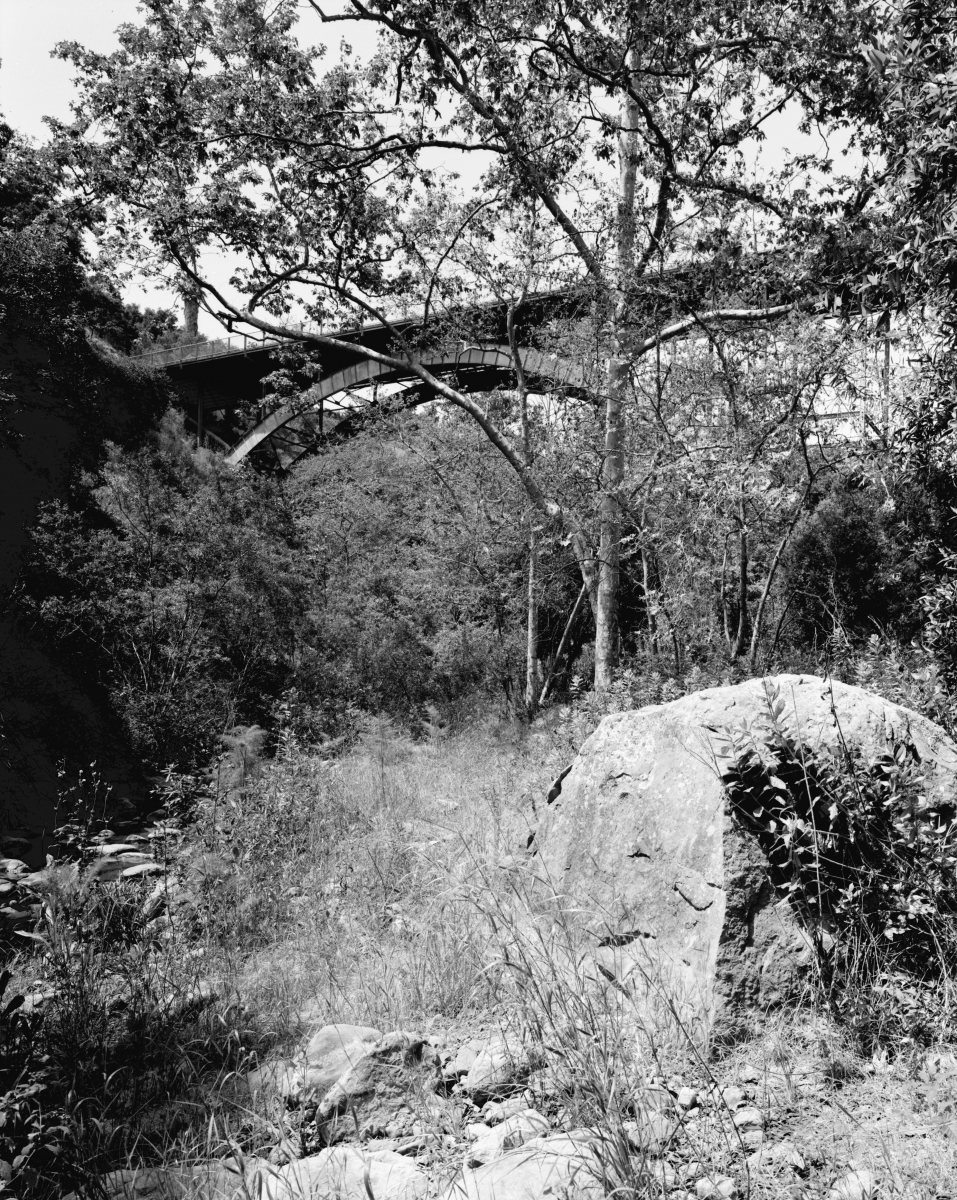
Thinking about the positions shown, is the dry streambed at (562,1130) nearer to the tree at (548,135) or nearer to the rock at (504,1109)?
the rock at (504,1109)

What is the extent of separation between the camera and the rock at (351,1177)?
2104mm

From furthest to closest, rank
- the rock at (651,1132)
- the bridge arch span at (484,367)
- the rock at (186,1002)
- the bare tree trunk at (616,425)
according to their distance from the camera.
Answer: the bridge arch span at (484,367)
the bare tree trunk at (616,425)
the rock at (186,1002)
the rock at (651,1132)

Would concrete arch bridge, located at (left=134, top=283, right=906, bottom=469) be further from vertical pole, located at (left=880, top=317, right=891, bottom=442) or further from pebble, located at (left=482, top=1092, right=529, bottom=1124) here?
pebble, located at (left=482, top=1092, right=529, bottom=1124)

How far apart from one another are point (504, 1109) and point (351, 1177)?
0.54m

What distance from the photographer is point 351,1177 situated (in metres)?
2.19

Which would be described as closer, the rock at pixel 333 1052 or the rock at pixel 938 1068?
the rock at pixel 938 1068

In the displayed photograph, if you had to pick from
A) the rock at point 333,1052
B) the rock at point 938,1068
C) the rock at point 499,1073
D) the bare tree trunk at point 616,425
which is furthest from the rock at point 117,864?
the bare tree trunk at point 616,425

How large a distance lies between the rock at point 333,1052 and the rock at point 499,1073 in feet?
1.25

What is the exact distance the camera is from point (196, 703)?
1135 cm

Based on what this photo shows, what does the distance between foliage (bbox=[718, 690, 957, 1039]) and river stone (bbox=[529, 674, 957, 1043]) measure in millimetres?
79

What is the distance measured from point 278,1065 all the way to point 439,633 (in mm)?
13874

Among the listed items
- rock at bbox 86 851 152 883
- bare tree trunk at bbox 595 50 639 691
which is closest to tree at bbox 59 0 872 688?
bare tree trunk at bbox 595 50 639 691

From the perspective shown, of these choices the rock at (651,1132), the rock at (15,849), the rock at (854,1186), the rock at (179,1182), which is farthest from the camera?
the rock at (15,849)

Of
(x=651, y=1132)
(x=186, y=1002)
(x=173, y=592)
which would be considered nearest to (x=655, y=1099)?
(x=651, y=1132)
